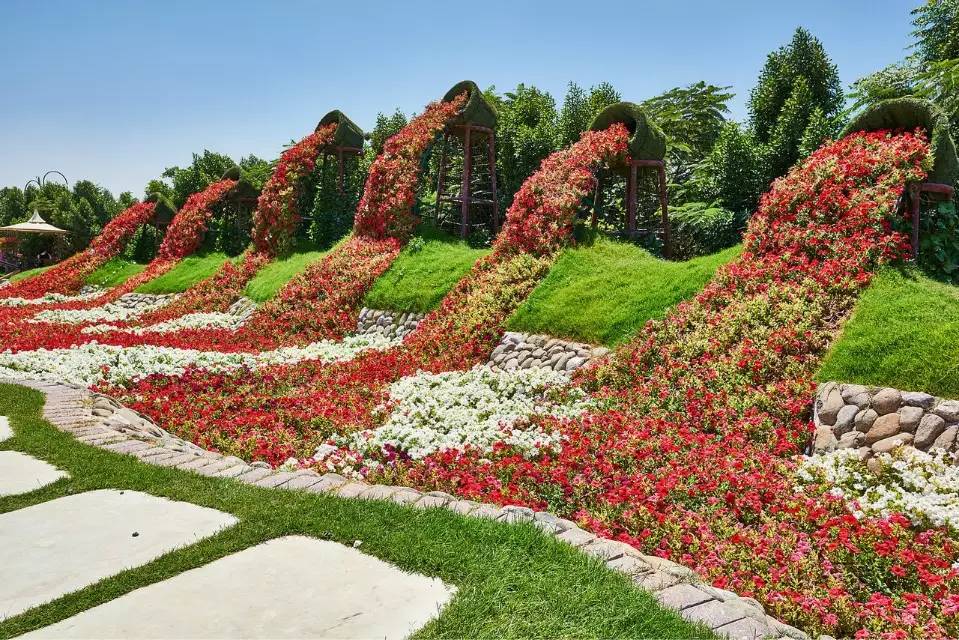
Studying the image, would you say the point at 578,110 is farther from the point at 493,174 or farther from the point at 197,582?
A: the point at 197,582

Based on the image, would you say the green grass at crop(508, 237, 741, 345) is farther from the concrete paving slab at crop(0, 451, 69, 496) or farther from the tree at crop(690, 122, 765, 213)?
the concrete paving slab at crop(0, 451, 69, 496)

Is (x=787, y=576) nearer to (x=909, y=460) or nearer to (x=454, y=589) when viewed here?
(x=909, y=460)

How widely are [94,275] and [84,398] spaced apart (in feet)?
84.0

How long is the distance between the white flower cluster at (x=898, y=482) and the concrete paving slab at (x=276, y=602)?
4.14 metres

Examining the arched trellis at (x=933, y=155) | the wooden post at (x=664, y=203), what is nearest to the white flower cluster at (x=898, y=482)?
the arched trellis at (x=933, y=155)

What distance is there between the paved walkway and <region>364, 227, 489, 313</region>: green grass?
33.8 ft

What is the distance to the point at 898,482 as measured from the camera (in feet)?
19.1

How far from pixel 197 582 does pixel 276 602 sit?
1.91 ft

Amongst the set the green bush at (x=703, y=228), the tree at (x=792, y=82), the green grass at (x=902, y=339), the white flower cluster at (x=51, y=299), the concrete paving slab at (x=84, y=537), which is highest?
the tree at (x=792, y=82)

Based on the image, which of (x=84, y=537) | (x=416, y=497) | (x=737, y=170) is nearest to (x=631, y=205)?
(x=737, y=170)

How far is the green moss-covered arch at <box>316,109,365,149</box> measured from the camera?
24.3 meters

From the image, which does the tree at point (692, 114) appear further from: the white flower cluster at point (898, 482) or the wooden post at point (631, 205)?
the white flower cluster at point (898, 482)

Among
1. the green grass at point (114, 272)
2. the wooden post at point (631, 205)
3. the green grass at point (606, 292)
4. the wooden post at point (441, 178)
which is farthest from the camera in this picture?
the green grass at point (114, 272)

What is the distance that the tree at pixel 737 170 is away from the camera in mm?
16953
